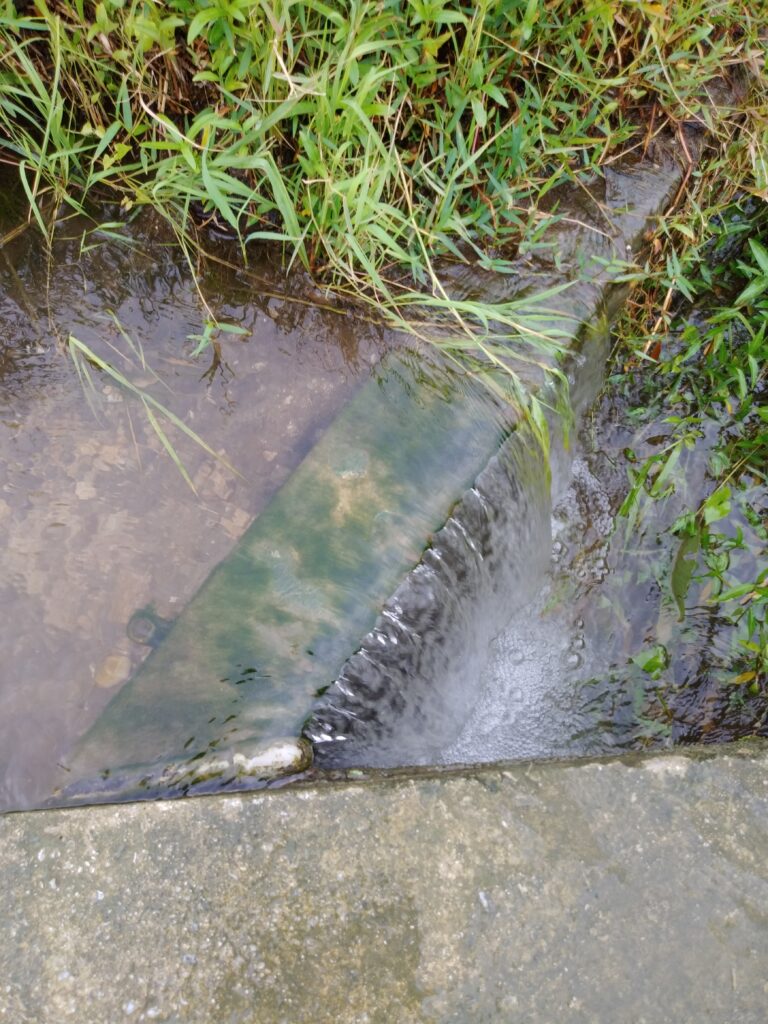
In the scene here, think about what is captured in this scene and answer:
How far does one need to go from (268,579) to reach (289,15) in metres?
1.39

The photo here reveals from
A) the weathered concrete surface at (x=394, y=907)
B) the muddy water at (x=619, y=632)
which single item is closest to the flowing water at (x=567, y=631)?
the muddy water at (x=619, y=632)

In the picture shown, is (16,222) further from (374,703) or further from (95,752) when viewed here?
(374,703)

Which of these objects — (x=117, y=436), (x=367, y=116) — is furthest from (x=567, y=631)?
(x=367, y=116)

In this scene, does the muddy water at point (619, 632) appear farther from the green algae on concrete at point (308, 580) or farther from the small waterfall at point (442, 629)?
the green algae on concrete at point (308, 580)

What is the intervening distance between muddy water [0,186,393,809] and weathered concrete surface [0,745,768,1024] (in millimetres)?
385

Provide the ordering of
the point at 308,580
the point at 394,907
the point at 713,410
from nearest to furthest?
the point at 394,907 → the point at 308,580 → the point at 713,410

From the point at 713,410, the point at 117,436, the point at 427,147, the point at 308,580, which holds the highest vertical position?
the point at 427,147

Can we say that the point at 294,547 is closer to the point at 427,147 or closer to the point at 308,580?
the point at 308,580

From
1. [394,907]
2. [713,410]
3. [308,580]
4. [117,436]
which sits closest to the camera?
[394,907]

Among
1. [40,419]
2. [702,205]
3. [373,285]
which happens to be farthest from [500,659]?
[702,205]

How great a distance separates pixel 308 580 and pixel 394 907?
75 centimetres

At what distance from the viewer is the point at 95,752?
170 centimetres

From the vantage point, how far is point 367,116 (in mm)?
1904

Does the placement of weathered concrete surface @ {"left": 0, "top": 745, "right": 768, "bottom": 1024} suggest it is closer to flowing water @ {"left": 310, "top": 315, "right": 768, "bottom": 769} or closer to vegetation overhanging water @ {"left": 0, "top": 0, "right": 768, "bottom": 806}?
flowing water @ {"left": 310, "top": 315, "right": 768, "bottom": 769}
